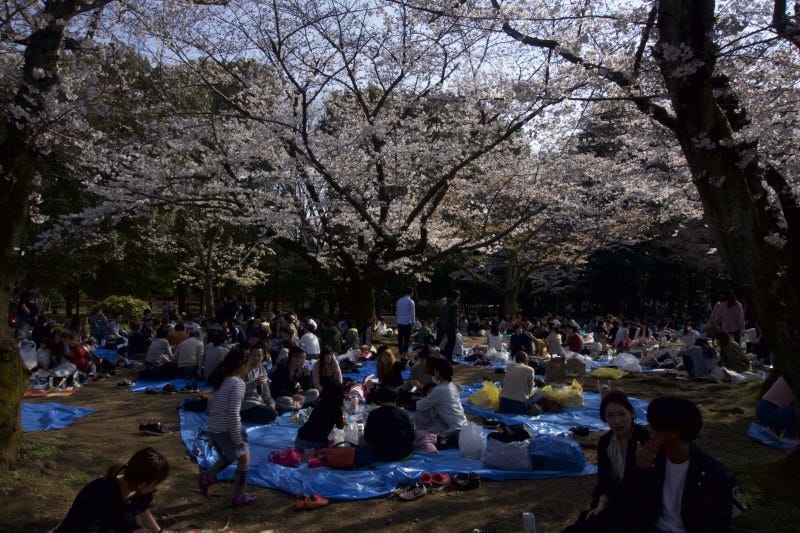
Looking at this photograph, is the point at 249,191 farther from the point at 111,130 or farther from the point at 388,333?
the point at 388,333

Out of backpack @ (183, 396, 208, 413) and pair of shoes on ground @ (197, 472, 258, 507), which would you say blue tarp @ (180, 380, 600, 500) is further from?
backpack @ (183, 396, 208, 413)

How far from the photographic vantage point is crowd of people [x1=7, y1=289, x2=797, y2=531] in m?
2.81

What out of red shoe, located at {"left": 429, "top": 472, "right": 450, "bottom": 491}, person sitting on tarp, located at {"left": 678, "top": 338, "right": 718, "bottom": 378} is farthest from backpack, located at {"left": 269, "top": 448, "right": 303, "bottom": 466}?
person sitting on tarp, located at {"left": 678, "top": 338, "right": 718, "bottom": 378}

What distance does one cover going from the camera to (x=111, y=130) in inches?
523

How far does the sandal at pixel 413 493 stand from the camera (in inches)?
191

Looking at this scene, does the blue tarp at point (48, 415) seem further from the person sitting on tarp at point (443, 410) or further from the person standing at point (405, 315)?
the person standing at point (405, 315)

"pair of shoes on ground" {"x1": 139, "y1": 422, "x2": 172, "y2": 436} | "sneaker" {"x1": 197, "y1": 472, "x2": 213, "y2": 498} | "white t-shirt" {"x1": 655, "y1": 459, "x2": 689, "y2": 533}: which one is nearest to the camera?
"white t-shirt" {"x1": 655, "y1": 459, "x2": 689, "y2": 533}

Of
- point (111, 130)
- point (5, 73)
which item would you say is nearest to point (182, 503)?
point (5, 73)

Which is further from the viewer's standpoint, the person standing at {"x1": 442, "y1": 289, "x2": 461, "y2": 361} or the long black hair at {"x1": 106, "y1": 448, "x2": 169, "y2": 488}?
the person standing at {"x1": 442, "y1": 289, "x2": 461, "y2": 361}

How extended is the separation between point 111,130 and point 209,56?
4371 mm

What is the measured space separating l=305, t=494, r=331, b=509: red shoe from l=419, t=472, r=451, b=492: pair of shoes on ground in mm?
825

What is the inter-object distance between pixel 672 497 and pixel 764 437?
4.55m

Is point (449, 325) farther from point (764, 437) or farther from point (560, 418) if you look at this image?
point (764, 437)

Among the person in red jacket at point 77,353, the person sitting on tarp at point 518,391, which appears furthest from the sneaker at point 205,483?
the person in red jacket at point 77,353
